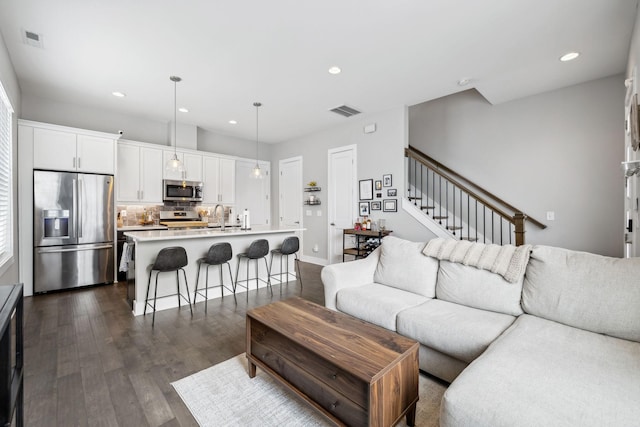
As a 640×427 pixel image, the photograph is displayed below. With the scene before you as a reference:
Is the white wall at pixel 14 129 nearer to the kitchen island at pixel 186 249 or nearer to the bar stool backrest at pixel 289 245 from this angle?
the kitchen island at pixel 186 249

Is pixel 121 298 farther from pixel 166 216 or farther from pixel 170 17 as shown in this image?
pixel 170 17

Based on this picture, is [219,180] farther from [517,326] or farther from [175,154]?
[517,326]

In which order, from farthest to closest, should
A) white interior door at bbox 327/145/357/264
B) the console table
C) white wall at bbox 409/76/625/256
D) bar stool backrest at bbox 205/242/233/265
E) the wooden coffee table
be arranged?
white interior door at bbox 327/145/357/264, the console table, white wall at bbox 409/76/625/256, bar stool backrest at bbox 205/242/233/265, the wooden coffee table

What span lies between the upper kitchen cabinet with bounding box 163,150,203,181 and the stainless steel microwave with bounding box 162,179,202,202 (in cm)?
10

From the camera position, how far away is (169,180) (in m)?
5.64

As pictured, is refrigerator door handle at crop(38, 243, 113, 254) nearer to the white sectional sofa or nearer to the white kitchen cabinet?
the white kitchen cabinet

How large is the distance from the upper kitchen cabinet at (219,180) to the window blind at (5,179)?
2896 mm

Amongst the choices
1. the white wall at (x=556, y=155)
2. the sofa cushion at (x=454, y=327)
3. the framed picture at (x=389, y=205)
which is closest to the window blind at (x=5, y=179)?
the sofa cushion at (x=454, y=327)

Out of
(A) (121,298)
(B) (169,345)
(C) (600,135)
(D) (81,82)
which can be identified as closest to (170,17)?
(D) (81,82)

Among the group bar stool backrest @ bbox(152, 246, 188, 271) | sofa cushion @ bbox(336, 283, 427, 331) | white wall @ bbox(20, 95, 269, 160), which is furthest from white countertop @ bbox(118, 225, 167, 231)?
sofa cushion @ bbox(336, 283, 427, 331)

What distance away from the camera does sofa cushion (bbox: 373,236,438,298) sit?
2.56 metres

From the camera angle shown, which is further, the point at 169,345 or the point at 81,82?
the point at 81,82

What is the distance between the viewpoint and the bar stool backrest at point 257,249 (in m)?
A: 3.97

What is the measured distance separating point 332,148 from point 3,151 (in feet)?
15.8
